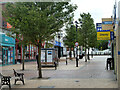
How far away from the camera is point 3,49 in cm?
2822

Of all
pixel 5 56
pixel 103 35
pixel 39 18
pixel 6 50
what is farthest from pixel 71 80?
pixel 6 50

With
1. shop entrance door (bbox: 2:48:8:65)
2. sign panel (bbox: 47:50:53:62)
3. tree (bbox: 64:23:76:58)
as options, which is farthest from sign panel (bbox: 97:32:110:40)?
tree (bbox: 64:23:76:58)

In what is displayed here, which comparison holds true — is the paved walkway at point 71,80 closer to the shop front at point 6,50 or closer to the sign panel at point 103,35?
the sign panel at point 103,35

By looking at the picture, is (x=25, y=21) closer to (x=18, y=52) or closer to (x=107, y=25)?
(x=107, y=25)

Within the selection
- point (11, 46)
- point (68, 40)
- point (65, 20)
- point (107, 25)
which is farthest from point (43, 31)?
point (68, 40)

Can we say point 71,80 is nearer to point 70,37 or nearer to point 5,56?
point 5,56

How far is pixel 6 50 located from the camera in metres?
29.2

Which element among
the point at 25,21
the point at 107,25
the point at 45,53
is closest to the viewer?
the point at 25,21

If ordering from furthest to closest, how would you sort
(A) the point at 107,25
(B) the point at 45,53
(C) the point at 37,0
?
(B) the point at 45,53, (A) the point at 107,25, (C) the point at 37,0

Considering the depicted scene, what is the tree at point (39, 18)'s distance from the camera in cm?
1320

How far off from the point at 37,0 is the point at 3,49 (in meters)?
15.6

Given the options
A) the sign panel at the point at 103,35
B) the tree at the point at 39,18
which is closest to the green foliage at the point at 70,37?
the sign panel at the point at 103,35

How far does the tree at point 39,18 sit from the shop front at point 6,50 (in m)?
13.2

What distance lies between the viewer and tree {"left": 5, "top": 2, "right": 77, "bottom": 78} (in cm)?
1320
